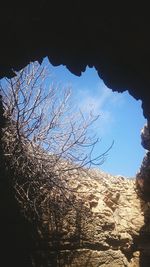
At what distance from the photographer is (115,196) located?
296 inches

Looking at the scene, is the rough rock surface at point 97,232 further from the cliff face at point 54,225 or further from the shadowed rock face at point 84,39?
the shadowed rock face at point 84,39

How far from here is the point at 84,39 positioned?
4.00m

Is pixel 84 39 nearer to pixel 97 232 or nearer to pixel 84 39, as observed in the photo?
pixel 84 39

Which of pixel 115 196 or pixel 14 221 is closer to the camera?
pixel 14 221

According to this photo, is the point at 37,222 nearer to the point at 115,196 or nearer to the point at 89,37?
the point at 115,196

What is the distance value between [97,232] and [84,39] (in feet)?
13.1

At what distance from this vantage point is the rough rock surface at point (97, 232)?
6055 mm

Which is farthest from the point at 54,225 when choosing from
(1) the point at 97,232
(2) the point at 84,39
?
(2) the point at 84,39

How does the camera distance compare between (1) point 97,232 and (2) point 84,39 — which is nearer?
(2) point 84,39

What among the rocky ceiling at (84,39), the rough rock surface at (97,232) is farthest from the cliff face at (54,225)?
the rocky ceiling at (84,39)

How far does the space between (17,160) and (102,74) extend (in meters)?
2.64

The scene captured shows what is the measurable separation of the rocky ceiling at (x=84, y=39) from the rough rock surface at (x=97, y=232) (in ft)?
8.68

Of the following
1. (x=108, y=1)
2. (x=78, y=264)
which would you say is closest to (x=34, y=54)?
(x=108, y=1)

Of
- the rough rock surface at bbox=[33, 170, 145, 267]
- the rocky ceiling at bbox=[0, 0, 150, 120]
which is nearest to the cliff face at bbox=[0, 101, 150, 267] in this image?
the rough rock surface at bbox=[33, 170, 145, 267]
